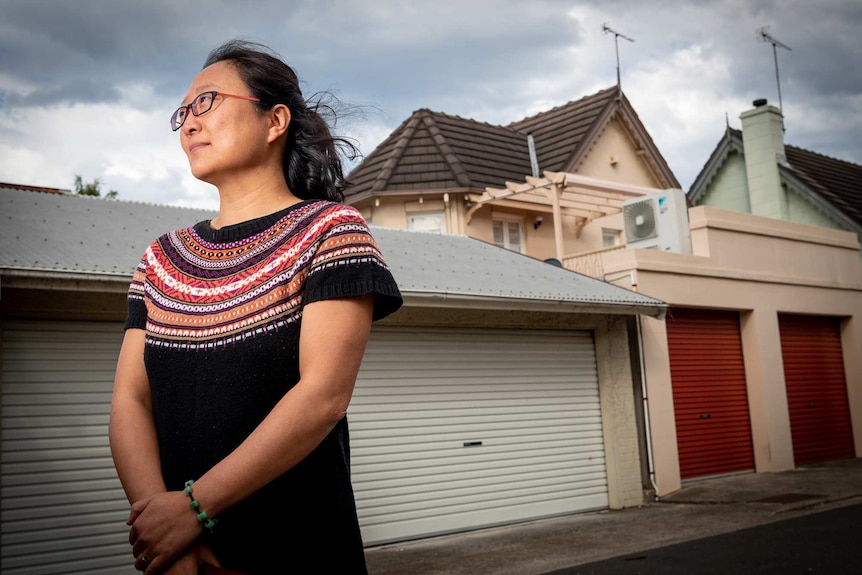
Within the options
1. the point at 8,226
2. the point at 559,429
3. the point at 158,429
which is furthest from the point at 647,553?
the point at 158,429

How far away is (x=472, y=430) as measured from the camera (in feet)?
37.0

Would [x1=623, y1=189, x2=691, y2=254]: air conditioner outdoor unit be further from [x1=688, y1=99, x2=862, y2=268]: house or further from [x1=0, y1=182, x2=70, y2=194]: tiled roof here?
[x1=0, y1=182, x2=70, y2=194]: tiled roof

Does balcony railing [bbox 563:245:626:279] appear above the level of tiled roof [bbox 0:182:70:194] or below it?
below

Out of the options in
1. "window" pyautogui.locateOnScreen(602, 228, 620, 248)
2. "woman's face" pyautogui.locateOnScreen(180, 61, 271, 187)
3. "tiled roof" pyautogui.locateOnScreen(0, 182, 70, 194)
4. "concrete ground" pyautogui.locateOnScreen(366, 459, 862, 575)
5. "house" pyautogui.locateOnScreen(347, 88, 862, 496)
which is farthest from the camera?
"window" pyautogui.locateOnScreen(602, 228, 620, 248)

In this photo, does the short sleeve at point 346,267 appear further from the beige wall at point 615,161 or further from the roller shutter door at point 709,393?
the beige wall at point 615,161

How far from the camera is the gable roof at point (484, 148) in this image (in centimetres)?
1708

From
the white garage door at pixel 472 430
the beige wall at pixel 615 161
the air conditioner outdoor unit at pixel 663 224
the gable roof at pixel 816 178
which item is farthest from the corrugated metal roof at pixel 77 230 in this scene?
the gable roof at pixel 816 178

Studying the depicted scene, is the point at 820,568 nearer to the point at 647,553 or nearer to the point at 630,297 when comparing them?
the point at 647,553

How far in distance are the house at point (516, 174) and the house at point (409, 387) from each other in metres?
3.05

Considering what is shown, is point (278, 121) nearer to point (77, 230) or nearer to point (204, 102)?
point (204, 102)

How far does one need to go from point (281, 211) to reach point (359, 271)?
0.82 ft

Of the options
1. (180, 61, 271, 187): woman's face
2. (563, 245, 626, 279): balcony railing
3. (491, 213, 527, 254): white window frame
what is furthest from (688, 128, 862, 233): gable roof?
(180, 61, 271, 187): woman's face

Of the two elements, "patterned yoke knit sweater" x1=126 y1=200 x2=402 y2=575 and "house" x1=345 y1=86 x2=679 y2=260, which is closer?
"patterned yoke knit sweater" x1=126 y1=200 x2=402 y2=575

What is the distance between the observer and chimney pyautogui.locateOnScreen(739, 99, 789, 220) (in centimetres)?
2162
